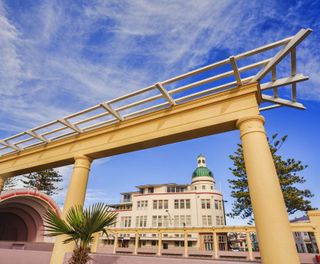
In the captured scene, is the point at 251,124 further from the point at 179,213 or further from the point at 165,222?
the point at 165,222

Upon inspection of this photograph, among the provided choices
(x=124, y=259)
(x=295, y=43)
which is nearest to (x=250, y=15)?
(x=295, y=43)

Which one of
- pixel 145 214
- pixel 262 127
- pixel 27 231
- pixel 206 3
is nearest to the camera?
pixel 262 127

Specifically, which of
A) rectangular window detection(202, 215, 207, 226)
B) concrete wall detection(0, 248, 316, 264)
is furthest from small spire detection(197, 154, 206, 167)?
concrete wall detection(0, 248, 316, 264)

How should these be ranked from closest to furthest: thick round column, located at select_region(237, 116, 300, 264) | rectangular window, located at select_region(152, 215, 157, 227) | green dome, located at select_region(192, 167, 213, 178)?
thick round column, located at select_region(237, 116, 300, 264)
rectangular window, located at select_region(152, 215, 157, 227)
green dome, located at select_region(192, 167, 213, 178)

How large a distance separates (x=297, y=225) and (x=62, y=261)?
1081 centimetres

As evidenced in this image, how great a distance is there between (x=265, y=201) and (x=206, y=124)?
191cm

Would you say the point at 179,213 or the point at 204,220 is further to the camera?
the point at 179,213

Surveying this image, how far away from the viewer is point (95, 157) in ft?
20.3

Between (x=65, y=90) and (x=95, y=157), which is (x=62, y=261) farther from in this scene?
(x=65, y=90)

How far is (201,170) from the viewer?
1695 inches

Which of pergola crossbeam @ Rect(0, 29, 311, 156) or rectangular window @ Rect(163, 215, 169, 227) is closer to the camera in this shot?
pergola crossbeam @ Rect(0, 29, 311, 156)

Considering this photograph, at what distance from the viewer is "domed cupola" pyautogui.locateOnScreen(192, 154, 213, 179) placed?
42219mm

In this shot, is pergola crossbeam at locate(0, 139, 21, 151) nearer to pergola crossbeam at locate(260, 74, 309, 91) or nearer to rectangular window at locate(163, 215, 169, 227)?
pergola crossbeam at locate(260, 74, 309, 91)

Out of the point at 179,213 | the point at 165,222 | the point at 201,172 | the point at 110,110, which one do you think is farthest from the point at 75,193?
the point at 201,172
